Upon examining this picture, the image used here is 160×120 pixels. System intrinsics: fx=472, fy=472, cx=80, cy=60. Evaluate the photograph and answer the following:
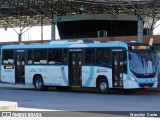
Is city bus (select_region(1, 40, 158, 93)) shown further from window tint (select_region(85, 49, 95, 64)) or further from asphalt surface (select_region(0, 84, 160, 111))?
asphalt surface (select_region(0, 84, 160, 111))

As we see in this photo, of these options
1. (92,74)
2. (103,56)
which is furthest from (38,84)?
(103,56)

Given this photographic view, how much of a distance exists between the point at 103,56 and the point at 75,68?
220 cm

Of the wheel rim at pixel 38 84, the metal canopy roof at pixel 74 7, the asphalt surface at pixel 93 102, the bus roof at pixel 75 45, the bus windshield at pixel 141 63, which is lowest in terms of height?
the asphalt surface at pixel 93 102

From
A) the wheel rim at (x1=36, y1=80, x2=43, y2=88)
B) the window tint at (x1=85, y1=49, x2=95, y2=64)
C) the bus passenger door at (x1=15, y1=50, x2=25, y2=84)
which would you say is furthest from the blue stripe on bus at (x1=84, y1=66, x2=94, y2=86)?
the bus passenger door at (x1=15, y1=50, x2=25, y2=84)

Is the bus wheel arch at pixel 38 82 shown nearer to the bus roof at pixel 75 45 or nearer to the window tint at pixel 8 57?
the bus roof at pixel 75 45

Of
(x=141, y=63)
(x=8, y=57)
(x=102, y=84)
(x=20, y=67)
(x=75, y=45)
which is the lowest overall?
(x=102, y=84)

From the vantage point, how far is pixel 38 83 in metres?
30.5

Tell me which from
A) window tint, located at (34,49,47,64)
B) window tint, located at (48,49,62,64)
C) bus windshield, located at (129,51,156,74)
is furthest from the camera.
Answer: window tint, located at (34,49,47,64)

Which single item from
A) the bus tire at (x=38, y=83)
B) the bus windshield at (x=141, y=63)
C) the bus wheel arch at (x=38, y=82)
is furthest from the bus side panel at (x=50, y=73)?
the bus windshield at (x=141, y=63)

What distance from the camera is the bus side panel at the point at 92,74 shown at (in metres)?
26.3

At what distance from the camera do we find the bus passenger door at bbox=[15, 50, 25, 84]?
31344mm

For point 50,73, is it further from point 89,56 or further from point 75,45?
point 89,56

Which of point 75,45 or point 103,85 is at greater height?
point 75,45

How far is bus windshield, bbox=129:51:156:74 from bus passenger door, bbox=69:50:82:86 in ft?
11.6
